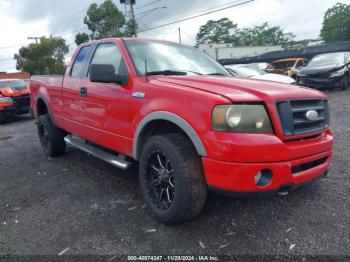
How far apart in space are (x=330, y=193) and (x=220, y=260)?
1.73 m

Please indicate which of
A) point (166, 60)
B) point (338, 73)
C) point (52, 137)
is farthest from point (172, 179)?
point (338, 73)

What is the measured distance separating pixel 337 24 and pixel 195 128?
7582cm

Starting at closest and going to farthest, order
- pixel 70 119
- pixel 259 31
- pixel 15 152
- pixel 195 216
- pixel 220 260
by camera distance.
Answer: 1. pixel 220 260
2. pixel 195 216
3. pixel 70 119
4. pixel 15 152
5. pixel 259 31

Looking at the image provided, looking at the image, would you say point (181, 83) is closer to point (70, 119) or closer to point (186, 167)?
point (186, 167)

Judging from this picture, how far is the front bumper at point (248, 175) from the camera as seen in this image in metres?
2.54

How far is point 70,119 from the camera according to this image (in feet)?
15.9

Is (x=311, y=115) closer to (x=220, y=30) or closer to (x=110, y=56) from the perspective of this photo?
(x=110, y=56)

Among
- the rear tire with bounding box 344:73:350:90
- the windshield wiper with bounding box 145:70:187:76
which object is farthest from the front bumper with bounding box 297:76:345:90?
the windshield wiper with bounding box 145:70:187:76

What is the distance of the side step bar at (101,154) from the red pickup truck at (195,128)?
15 millimetres

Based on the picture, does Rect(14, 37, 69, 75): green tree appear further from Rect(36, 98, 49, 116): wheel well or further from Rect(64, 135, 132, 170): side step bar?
Rect(64, 135, 132, 170): side step bar

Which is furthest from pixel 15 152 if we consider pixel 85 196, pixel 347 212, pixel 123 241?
pixel 347 212

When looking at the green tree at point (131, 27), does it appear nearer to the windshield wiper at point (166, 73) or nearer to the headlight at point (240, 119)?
the windshield wiper at point (166, 73)

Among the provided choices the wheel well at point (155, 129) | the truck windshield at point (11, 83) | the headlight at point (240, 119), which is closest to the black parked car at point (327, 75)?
the wheel well at point (155, 129)

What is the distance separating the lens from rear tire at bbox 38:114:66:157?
5.67m
